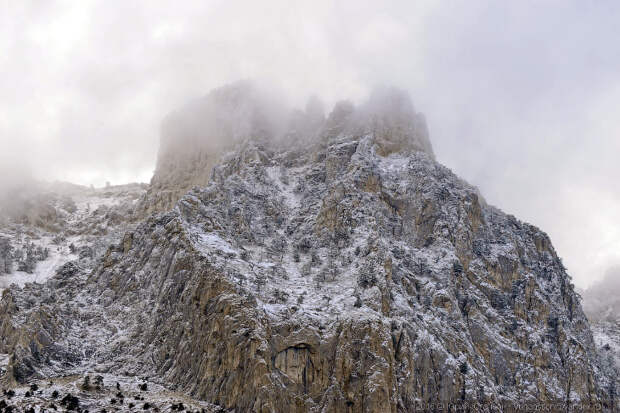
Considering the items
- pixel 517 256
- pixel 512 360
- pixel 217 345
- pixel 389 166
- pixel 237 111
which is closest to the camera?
pixel 217 345

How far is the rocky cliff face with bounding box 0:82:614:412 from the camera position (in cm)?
11725

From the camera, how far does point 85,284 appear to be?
472 ft

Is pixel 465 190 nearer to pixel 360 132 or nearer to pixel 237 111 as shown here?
pixel 360 132

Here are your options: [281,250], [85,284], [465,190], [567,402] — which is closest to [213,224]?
[281,250]

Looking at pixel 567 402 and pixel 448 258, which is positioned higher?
pixel 448 258

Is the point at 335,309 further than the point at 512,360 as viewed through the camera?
No

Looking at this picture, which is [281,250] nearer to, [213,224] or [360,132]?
[213,224]

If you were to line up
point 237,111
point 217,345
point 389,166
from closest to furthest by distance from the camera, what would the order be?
1. point 217,345
2. point 389,166
3. point 237,111

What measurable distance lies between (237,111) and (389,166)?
47.4 m

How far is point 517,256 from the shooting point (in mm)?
158500

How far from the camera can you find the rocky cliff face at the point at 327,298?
385 feet

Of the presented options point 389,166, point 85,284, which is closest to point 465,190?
point 389,166

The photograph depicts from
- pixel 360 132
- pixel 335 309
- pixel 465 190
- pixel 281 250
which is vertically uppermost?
pixel 360 132

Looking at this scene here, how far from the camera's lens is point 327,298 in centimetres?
12594
